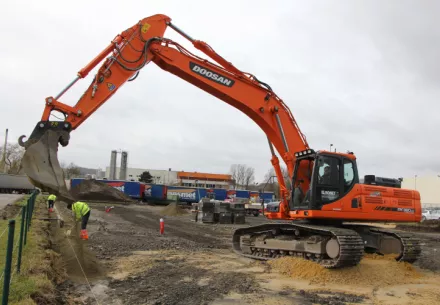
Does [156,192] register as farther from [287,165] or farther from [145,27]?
[145,27]

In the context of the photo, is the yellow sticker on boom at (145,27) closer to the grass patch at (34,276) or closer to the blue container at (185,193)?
the grass patch at (34,276)

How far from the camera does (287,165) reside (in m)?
11.4

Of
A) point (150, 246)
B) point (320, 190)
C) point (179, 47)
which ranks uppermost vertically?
point (179, 47)

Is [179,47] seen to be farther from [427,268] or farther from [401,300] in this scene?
[427,268]

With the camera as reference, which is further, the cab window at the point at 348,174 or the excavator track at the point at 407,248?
the excavator track at the point at 407,248

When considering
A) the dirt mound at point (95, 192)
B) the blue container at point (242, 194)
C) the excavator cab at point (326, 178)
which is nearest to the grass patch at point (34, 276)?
the excavator cab at point (326, 178)

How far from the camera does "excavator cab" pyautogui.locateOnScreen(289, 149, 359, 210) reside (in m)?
10.2

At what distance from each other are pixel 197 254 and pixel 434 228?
24.4 metres

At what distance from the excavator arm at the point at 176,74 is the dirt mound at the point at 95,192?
39.6 metres

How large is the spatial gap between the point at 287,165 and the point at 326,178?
1348mm

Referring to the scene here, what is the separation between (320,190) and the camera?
33.6 ft

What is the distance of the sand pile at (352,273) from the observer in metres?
9.02

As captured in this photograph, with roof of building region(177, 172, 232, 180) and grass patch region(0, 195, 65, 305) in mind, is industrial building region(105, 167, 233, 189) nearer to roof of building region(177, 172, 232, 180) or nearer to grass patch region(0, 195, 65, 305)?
roof of building region(177, 172, 232, 180)

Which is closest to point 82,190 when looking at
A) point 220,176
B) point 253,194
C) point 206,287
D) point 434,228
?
point 253,194
